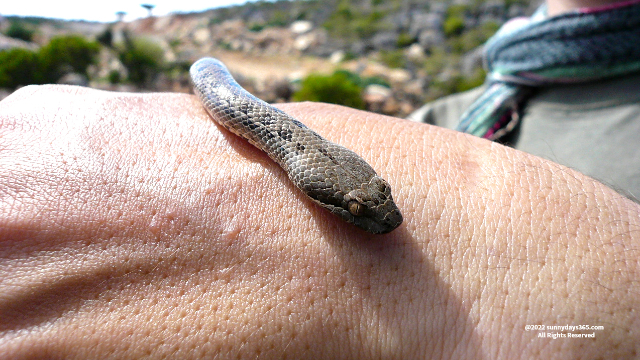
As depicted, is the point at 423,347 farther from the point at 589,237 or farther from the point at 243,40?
the point at 243,40

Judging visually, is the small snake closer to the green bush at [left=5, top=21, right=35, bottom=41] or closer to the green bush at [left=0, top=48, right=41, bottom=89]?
the green bush at [left=0, top=48, right=41, bottom=89]

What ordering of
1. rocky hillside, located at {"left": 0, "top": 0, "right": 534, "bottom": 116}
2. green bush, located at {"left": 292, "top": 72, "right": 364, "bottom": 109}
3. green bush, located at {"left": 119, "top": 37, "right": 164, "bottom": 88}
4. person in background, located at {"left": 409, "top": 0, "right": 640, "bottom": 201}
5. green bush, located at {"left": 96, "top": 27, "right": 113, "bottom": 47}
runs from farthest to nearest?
green bush, located at {"left": 96, "top": 27, "right": 113, "bottom": 47} → green bush, located at {"left": 119, "top": 37, "right": 164, "bottom": 88} → rocky hillside, located at {"left": 0, "top": 0, "right": 534, "bottom": 116} → green bush, located at {"left": 292, "top": 72, "right": 364, "bottom": 109} → person in background, located at {"left": 409, "top": 0, "right": 640, "bottom": 201}

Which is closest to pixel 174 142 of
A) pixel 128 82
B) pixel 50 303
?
pixel 50 303

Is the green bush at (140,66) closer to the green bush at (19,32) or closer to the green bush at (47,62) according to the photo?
the green bush at (47,62)

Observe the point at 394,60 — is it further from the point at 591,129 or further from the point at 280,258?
the point at 280,258

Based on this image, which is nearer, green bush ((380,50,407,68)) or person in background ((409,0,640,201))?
person in background ((409,0,640,201))

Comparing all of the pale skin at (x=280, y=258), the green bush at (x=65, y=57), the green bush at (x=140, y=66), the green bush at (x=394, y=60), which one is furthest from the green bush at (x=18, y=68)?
the green bush at (x=394, y=60)

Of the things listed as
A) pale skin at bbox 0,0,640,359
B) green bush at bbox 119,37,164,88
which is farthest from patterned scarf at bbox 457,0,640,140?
green bush at bbox 119,37,164,88

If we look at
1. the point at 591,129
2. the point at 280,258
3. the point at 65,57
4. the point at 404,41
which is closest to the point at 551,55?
the point at 591,129
